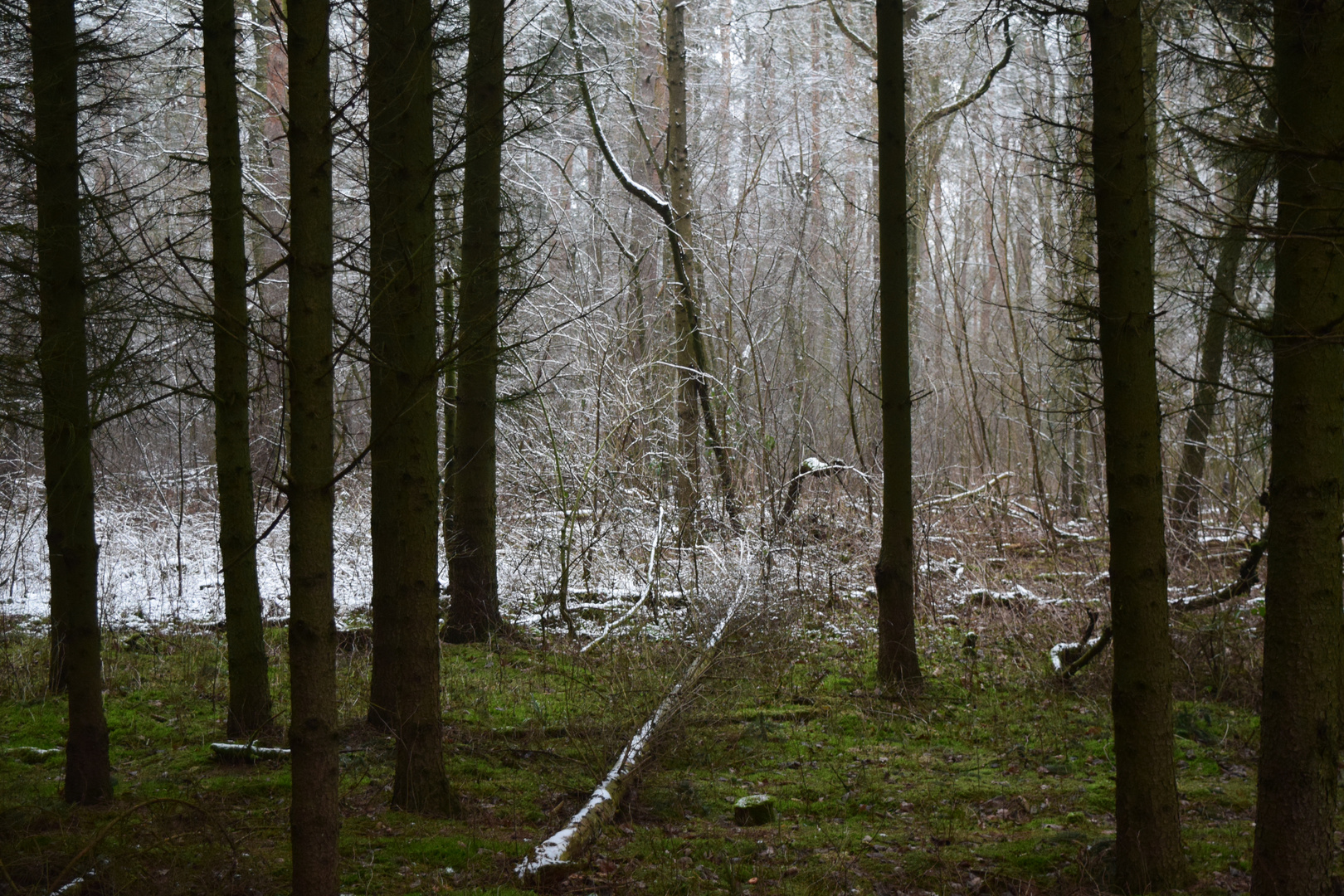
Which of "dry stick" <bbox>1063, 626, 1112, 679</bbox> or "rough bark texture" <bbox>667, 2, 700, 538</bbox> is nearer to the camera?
"dry stick" <bbox>1063, 626, 1112, 679</bbox>

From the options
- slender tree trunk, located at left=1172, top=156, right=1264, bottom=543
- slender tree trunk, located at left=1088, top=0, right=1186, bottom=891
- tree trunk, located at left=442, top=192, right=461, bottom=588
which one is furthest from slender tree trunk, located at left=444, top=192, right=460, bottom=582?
slender tree trunk, located at left=1172, top=156, right=1264, bottom=543

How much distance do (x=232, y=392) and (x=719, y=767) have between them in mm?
3831

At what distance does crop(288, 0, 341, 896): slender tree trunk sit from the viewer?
10.2 ft

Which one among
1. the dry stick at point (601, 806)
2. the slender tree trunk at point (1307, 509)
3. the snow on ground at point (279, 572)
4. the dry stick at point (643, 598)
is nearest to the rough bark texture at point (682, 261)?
the dry stick at point (643, 598)

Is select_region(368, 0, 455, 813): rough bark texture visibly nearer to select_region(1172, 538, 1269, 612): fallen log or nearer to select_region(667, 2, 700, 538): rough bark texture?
select_region(1172, 538, 1269, 612): fallen log

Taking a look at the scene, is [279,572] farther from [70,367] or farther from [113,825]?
[113,825]

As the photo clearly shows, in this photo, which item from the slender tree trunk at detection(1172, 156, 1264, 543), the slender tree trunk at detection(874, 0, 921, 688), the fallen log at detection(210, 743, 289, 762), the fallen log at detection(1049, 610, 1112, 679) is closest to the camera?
the fallen log at detection(210, 743, 289, 762)

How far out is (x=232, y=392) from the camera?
564 centimetres

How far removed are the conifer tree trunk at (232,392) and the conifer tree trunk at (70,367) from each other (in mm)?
723

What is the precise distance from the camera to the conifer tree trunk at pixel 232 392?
5723mm

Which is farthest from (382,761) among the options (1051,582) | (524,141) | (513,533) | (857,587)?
(524,141)

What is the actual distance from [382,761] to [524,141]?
886 cm

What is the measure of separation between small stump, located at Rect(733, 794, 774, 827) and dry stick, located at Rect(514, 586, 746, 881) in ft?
2.18

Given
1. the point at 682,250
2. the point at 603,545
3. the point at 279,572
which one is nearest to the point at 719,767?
the point at 603,545
